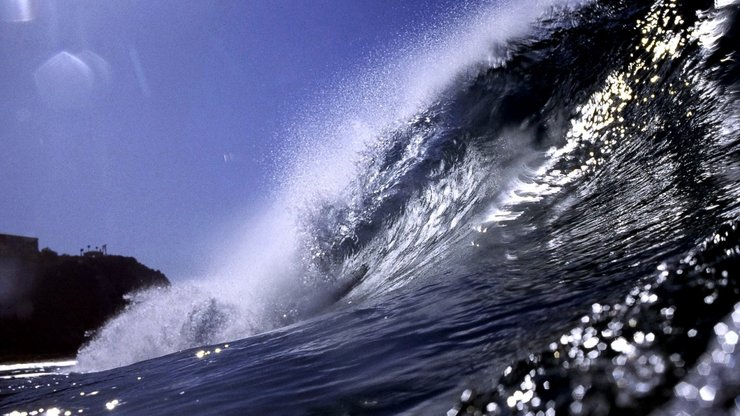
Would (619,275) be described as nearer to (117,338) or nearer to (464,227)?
(464,227)

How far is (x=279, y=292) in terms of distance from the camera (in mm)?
6832

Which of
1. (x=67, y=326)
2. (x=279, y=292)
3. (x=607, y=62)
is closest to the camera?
(x=607, y=62)

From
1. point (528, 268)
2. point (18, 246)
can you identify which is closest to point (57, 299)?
point (18, 246)

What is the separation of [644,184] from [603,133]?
128 centimetres

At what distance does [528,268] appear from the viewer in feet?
5.97

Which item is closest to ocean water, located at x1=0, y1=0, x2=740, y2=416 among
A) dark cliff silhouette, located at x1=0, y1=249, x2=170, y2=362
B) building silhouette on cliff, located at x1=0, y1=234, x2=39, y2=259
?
dark cliff silhouette, located at x1=0, y1=249, x2=170, y2=362

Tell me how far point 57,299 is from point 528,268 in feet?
87.1

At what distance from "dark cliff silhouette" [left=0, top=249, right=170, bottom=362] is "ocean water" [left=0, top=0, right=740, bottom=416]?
18395 millimetres

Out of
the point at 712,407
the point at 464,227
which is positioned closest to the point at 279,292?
the point at 464,227

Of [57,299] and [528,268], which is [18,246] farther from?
[528,268]

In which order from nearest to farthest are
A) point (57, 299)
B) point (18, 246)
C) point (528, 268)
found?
point (528, 268)
point (18, 246)
point (57, 299)

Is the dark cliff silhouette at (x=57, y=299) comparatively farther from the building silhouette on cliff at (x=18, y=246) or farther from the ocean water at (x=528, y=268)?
the ocean water at (x=528, y=268)

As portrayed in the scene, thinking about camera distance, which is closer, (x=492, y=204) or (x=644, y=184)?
(x=644, y=184)

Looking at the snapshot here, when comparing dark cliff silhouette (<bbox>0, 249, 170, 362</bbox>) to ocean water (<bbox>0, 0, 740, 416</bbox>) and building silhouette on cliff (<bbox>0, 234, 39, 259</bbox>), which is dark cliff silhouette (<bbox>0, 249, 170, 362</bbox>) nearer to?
building silhouette on cliff (<bbox>0, 234, 39, 259</bbox>)
